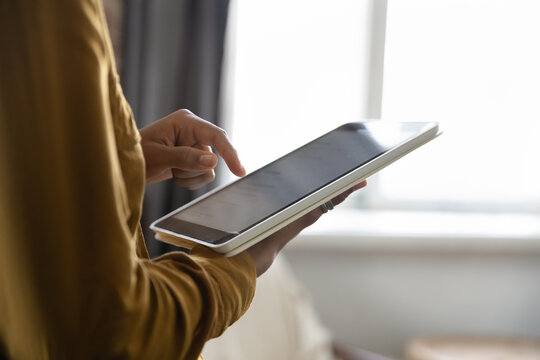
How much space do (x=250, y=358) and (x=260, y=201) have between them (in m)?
1.14

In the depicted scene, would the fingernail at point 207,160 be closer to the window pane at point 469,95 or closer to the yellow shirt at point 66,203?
the yellow shirt at point 66,203

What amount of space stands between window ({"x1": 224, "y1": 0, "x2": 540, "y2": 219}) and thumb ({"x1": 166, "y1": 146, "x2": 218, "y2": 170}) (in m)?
1.52

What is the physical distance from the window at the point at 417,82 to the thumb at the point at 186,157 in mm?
1522

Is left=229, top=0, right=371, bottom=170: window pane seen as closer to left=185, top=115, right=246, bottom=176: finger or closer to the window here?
the window

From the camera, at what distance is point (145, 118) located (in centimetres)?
185

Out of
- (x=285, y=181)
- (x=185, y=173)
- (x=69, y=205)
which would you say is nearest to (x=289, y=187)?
(x=285, y=181)

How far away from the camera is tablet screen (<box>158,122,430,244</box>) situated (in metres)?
0.54

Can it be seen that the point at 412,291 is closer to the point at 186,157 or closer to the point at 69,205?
the point at 186,157

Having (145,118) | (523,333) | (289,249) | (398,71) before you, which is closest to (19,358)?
(145,118)

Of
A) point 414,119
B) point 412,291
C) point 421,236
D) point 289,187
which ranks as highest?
point 289,187

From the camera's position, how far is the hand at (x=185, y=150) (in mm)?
609

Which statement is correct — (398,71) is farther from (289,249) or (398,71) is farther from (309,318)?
(309,318)

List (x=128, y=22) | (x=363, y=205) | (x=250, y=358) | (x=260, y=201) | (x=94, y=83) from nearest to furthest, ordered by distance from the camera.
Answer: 1. (x=94, y=83)
2. (x=260, y=201)
3. (x=250, y=358)
4. (x=128, y=22)
5. (x=363, y=205)

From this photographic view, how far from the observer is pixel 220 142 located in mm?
616
